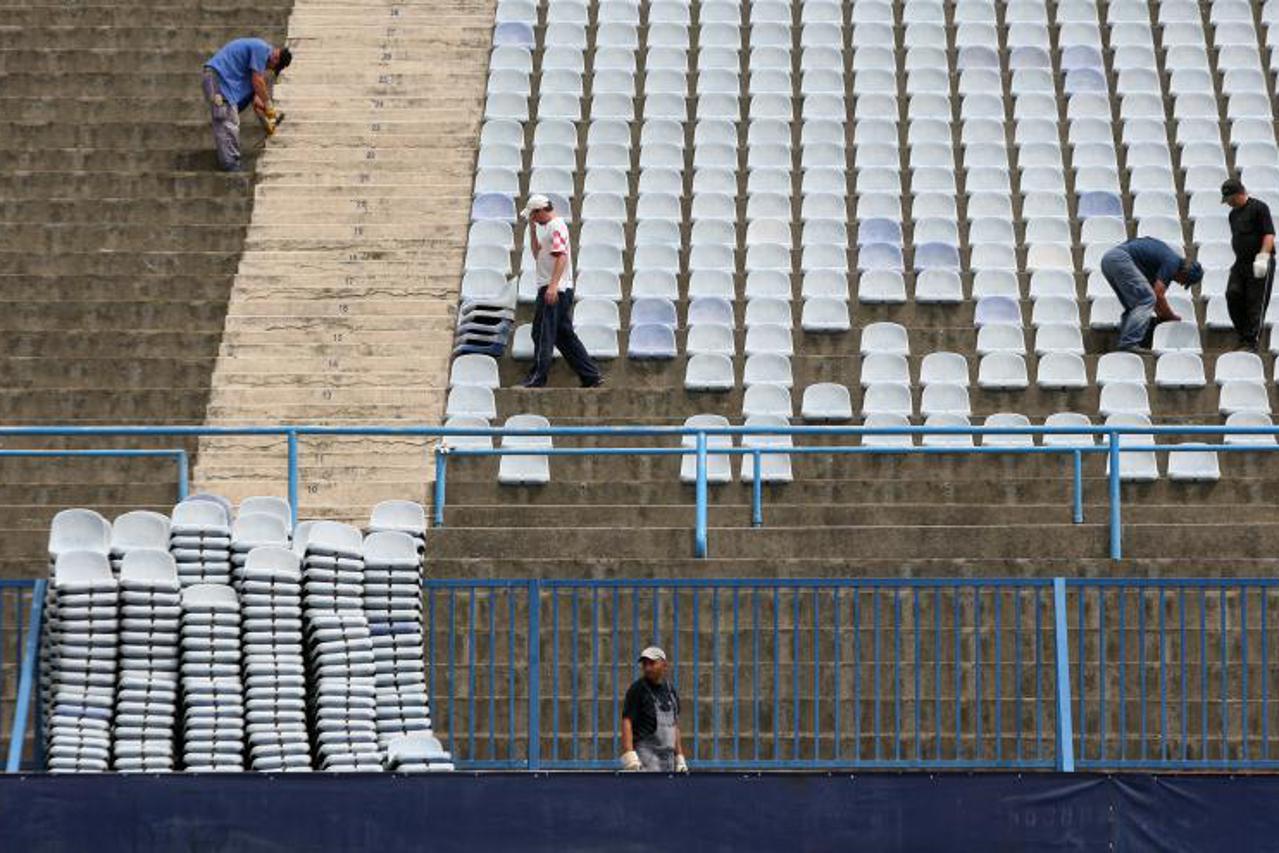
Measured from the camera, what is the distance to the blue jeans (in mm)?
19969

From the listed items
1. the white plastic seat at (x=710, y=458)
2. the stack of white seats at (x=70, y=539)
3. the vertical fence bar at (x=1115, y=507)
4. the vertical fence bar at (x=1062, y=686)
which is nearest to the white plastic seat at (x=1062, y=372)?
the white plastic seat at (x=710, y=458)

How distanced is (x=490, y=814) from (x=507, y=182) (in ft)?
34.8

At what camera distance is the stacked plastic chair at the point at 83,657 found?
14.8 metres

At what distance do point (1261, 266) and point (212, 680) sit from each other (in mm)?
8399

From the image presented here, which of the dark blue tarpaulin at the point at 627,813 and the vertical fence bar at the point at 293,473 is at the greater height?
the vertical fence bar at the point at 293,473

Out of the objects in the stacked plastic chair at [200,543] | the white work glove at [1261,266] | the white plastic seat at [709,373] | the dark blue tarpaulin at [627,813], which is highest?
the white work glove at [1261,266]

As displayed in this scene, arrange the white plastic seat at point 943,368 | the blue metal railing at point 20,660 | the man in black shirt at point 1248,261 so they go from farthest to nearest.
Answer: the man in black shirt at point 1248,261, the white plastic seat at point 943,368, the blue metal railing at point 20,660

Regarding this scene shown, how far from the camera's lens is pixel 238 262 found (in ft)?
70.2

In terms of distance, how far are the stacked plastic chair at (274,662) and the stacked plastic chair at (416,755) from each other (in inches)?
18.8

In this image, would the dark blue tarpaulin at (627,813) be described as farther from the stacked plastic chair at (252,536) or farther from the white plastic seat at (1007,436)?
the white plastic seat at (1007,436)

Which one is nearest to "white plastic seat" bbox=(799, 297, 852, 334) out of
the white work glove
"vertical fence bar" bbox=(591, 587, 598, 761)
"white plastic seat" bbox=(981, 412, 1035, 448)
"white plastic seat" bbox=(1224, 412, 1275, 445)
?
"white plastic seat" bbox=(981, 412, 1035, 448)

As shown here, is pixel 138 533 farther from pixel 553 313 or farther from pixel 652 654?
pixel 553 313

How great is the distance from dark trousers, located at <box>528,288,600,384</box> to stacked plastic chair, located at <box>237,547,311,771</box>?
4.15 metres

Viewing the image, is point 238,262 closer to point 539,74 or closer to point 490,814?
point 539,74
